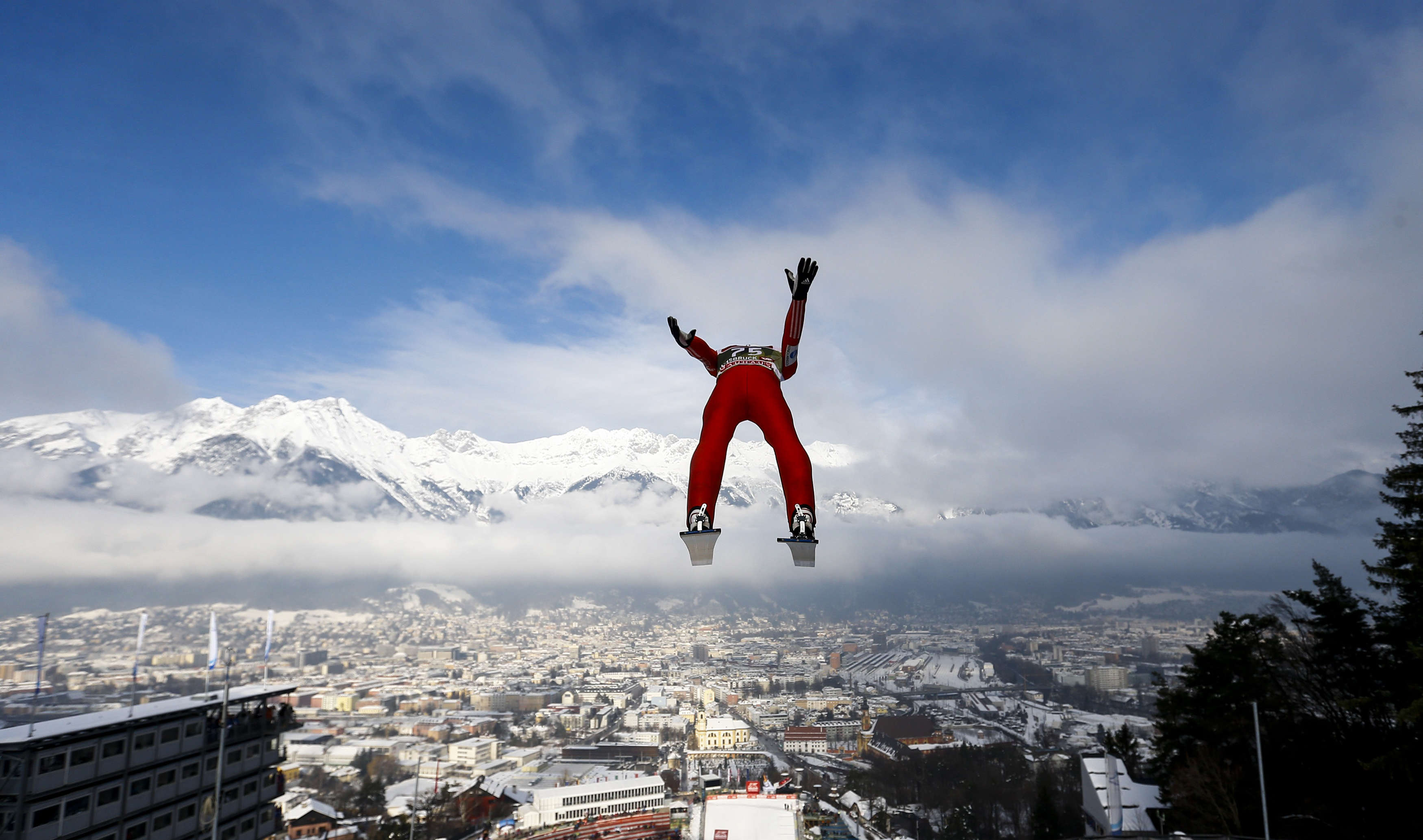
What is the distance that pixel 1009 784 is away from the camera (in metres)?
34.9

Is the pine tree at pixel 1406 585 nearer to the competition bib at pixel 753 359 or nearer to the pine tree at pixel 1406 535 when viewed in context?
the pine tree at pixel 1406 535

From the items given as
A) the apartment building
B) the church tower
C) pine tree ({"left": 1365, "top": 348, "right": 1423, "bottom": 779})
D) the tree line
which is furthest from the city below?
pine tree ({"left": 1365, "top": 348, "right": 1423, "bottom": 779})

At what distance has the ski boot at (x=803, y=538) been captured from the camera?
4.13 m

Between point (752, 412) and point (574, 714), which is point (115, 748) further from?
point (574, 714)

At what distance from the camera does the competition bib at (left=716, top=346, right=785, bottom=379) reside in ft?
16.4

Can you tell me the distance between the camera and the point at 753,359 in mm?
5008

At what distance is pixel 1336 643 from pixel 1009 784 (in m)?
22.6

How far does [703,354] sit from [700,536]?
5.45ft

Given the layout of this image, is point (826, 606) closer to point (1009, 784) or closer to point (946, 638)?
point (946, 638)

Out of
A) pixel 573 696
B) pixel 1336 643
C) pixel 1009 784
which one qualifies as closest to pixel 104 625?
pixel 573 696

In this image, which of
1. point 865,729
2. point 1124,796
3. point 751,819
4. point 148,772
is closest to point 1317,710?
point 1124,796

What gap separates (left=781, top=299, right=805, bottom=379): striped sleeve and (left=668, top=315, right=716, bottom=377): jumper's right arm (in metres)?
0.54

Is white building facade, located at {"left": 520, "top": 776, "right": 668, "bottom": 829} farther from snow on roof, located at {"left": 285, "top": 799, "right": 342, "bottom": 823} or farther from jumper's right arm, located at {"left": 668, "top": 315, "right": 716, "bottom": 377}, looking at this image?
jumper's right arm, located at {"left": 668, "top": 315, "right": 716, "bottom": 377}

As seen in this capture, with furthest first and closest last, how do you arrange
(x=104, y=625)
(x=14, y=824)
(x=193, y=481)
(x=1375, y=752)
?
(x=193, y=481) → (x=104, y=625) → (x=1375, y=752) → (x=14, y=824)
